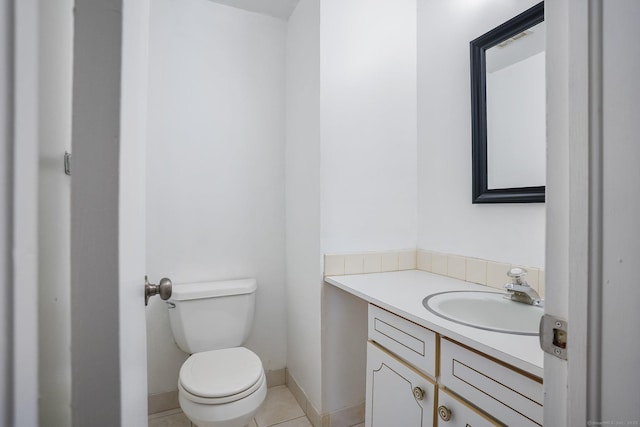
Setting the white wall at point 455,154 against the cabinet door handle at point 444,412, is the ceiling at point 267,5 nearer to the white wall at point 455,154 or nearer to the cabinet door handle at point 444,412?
the white wall at point 455,154

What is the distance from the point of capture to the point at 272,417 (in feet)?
5.62

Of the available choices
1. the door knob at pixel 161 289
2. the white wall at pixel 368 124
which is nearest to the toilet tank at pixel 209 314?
the white wall at pixel 368 124

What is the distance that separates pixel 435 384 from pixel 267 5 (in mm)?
2080

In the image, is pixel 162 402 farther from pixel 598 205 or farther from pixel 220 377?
pixel 598 205

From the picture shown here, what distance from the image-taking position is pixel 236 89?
1.92 metres

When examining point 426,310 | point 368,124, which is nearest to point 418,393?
point 426,310

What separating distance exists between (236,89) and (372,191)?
3.40 feet

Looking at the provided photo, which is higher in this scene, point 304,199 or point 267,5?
point 267,5

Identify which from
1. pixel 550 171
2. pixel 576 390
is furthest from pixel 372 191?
pixel 576 390

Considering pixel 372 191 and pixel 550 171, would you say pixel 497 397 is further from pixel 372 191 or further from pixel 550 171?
pixel 372 191

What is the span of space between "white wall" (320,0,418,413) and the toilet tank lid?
19.7 inches

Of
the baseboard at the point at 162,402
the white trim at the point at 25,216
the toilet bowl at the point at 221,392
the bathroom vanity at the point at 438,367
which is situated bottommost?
the baseboard at the point at 162,402

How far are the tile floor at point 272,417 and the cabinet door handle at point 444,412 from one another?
3.17 ft

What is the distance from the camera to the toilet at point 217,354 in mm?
1257
